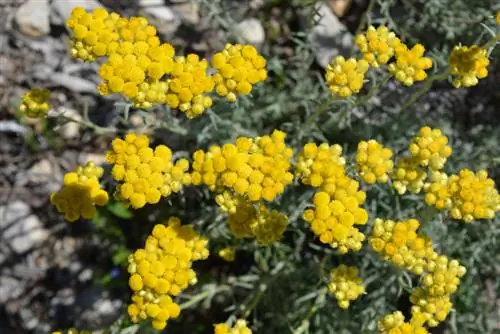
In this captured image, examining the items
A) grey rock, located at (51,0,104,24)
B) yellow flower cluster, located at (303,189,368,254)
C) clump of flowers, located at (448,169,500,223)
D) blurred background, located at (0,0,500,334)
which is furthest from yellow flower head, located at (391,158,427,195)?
grey rock, located at (51,0,104,24)

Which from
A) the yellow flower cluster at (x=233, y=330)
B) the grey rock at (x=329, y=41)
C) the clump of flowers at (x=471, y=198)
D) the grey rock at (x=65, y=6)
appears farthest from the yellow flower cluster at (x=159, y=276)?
the grey rock at (x=65, y=6)

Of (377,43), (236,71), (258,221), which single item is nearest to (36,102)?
(236,71)

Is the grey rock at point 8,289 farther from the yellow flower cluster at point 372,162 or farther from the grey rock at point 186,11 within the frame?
the yellow flower cluster at point 372,162

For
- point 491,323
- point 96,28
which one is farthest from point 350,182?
point 491,323

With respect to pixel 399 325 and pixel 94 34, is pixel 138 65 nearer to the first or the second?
pixel 94 34

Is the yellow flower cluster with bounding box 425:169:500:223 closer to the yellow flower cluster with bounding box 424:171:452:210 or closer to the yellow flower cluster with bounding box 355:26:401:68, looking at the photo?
the yellow flower cluster with bounding box 424:171:452:210
